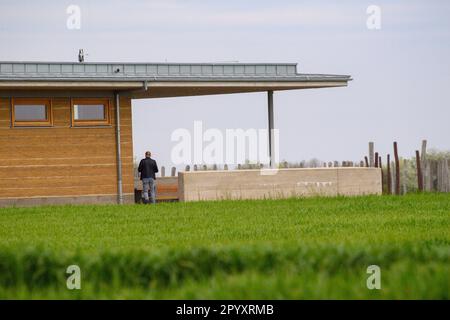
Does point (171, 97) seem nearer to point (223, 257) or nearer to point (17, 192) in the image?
point (17, 192)

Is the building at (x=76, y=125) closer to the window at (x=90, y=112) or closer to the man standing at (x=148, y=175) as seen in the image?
the window at (x=90, y=112)

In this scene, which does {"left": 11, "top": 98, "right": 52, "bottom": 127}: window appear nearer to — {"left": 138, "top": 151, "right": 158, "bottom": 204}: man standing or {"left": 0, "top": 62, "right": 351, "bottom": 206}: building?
{"left": 0, "top": 62, "right": 351, "bottom": 206}: building

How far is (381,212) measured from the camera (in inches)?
1036

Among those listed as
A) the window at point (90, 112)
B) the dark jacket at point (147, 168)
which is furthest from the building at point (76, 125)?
the dark jacket at point (147, 168)

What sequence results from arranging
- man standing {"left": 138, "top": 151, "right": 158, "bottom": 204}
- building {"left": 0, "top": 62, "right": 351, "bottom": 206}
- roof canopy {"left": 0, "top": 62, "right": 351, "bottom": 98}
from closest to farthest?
roof canopy {"left": 0, "top": 62, "right": 351, "bottom": 98} → building {"left": 0, "top": 62, "right": 351, "bottom": 206} → man standing {"left": 138, "top": 151, "right": 158, "bottom": 204}

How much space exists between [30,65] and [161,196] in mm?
7121

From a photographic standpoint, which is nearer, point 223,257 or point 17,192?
point 223,257

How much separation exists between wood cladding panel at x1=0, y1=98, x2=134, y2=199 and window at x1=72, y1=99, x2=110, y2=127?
194 mm

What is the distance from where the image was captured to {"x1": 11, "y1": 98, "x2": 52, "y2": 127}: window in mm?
33469

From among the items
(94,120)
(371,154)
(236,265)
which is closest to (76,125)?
(94,120)

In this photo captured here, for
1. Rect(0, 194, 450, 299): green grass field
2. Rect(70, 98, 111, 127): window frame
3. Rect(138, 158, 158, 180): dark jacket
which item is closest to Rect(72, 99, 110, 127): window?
Rect(70, 98, 111, 127): window frame
